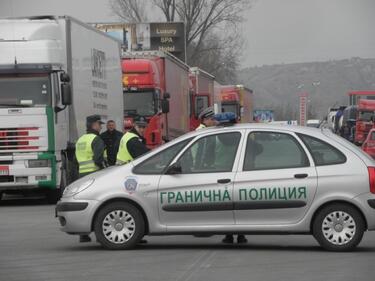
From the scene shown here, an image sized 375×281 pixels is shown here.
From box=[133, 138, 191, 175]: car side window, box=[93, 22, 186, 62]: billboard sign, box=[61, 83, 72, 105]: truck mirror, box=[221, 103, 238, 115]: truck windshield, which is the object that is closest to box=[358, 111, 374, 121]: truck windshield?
box=[221, 103, 238, 115]: truck windshield

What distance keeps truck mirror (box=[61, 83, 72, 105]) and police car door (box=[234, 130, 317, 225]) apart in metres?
7.59

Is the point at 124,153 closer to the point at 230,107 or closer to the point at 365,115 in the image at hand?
the point at 230,107

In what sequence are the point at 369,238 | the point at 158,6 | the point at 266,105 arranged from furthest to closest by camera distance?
the point at 266,105, the point at 158,6, the point at 369,238

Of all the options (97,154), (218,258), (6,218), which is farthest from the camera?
(6,218)

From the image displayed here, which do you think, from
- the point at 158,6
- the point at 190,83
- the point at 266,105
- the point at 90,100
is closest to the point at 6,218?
the point at 90,100

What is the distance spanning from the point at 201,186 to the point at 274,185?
86 cm

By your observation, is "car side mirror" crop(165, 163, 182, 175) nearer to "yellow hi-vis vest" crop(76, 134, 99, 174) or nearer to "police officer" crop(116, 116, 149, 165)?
"police officer" crop(116, 116, 149, 165)

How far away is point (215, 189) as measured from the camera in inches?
389

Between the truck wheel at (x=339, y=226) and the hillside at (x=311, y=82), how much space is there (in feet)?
382

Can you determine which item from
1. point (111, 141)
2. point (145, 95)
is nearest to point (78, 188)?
point (111, 141)

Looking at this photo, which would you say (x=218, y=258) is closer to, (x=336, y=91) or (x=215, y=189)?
(x=215, y=189)

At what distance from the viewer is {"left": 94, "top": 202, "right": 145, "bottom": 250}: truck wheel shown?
10039mm

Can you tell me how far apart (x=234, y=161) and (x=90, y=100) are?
33.6 ft

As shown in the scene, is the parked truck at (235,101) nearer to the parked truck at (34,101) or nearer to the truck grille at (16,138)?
the parked truck at (34,101)
